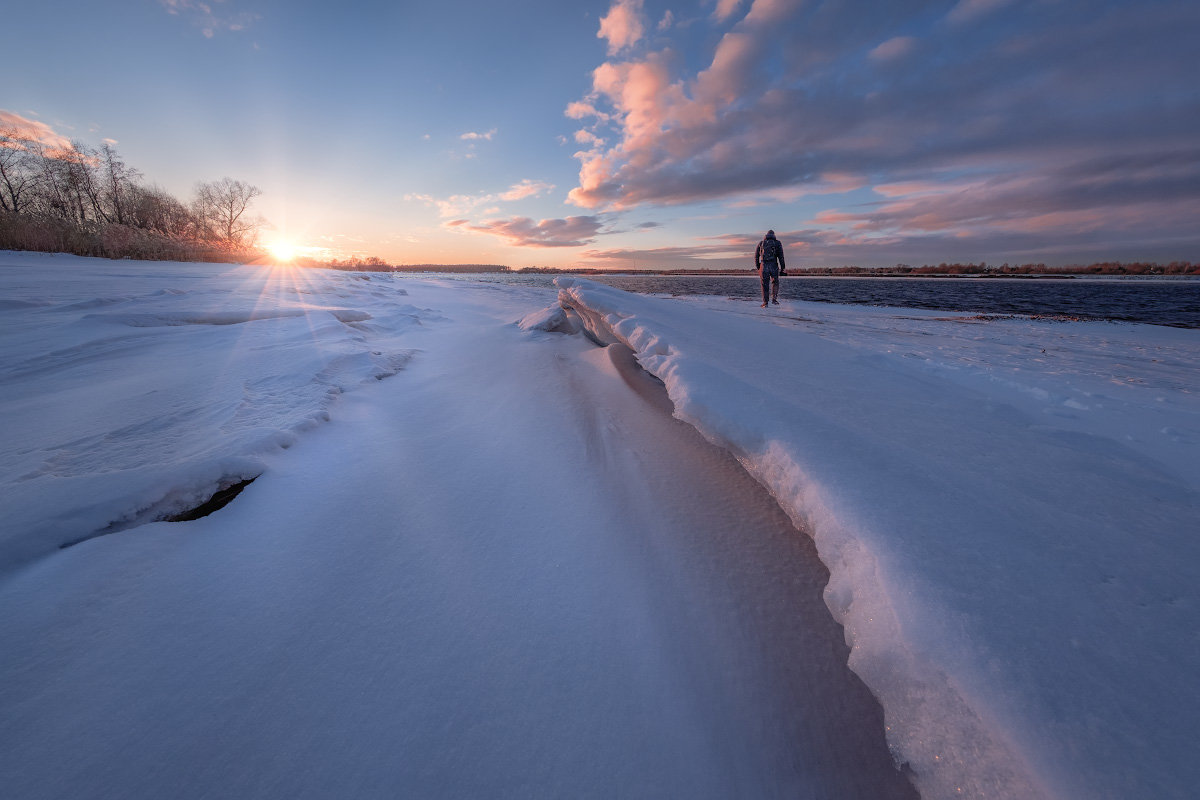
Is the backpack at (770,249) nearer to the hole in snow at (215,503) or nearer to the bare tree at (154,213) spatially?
the hole in snow at (215,503)

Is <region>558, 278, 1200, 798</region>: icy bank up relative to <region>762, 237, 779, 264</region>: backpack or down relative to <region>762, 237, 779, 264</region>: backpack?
down

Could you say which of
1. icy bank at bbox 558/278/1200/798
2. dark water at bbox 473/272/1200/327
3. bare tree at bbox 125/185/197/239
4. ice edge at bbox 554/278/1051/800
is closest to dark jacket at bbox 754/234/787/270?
dark water at bbox 473/272/1200/327

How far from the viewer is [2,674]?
931mm

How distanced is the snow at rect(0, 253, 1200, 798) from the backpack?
8393mm

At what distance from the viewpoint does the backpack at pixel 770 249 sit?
9906mm

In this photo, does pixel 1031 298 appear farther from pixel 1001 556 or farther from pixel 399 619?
pixel 399 619

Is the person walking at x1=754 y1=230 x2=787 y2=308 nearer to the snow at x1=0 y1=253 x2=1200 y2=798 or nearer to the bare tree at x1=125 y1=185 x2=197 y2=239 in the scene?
the snow at x1=0 y1=253 x2=1200 y2=798

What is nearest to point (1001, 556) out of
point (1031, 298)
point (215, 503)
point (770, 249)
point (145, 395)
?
point (215, 503)

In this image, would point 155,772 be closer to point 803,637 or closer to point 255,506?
point 255,506

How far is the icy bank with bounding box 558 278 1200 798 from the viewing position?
0.72 metres

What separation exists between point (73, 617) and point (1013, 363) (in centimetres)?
635

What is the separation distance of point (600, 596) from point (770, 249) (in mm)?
10747

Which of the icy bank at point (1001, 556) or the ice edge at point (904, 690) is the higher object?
the icy bank at point (1001, 556)

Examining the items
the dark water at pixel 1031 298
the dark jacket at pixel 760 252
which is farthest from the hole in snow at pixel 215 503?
the dark water at pixel 1031 298
